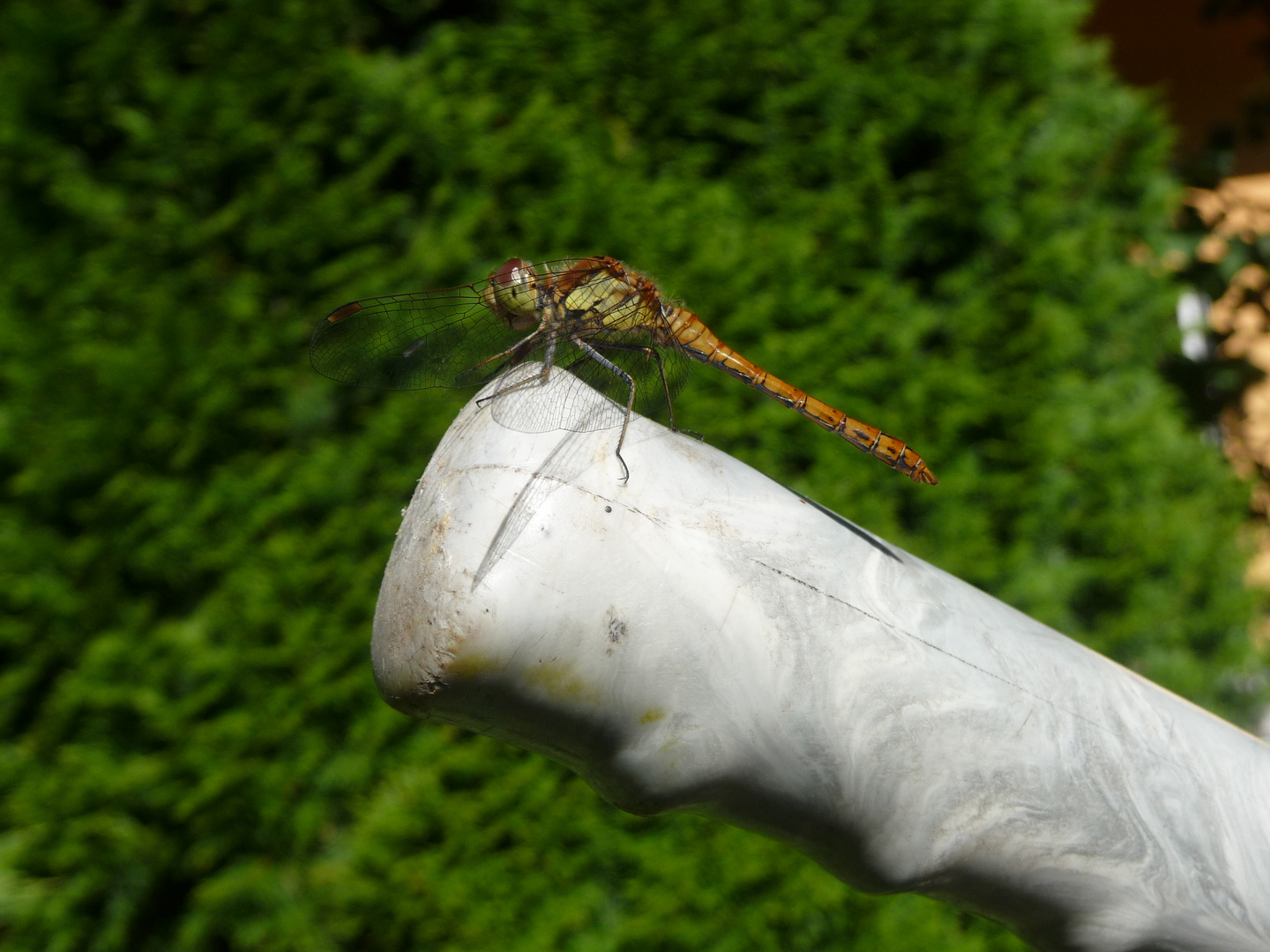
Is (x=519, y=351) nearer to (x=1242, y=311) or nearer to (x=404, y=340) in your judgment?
(x=404, y=340)

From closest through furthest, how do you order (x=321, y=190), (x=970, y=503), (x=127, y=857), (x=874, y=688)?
1. (x=874, y=688)
2. (x=127, y=857)
3. (x=321, y=190)
4. (x=970, y=503)

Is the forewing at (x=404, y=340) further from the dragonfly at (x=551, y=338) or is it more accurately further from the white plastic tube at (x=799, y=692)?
the white plastic tube at (x=799, y=692)

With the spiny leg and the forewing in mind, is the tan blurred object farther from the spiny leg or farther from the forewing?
the forewing

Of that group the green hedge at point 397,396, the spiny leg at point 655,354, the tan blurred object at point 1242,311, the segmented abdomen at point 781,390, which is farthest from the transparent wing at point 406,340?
the tan blurred object at point 1242,311

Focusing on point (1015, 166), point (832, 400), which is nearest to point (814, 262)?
point (832, 400)

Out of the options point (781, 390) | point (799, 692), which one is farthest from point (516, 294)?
point (799, 692)

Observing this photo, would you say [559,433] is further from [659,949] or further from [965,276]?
[965,276]
